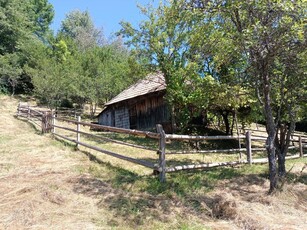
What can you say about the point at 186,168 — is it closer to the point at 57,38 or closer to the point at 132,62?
the point at 132,62

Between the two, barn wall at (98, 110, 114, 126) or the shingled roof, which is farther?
barn wall at (98, 110, 114, 126)

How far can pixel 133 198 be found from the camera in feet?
18.1

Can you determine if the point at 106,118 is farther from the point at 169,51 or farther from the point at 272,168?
the point at 272,168

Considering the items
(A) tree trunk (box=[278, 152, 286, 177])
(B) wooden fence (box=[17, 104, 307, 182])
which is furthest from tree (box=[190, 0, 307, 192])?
(B) wooden fence (box=[17, 104, 307, 182])

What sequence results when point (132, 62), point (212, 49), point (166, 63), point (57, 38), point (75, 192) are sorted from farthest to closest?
point (57, 38), point (132, 62), point (166, 63), point (212, 49), point (75, 192)

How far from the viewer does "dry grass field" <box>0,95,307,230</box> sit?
4.61 metres

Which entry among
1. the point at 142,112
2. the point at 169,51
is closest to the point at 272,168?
the point at 169,51

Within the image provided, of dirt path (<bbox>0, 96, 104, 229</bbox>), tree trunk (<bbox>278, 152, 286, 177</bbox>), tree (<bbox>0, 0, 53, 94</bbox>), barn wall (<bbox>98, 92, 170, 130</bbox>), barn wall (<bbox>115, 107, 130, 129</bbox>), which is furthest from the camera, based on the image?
tree (<bbox>0, 0, 53, 94</bbox>)

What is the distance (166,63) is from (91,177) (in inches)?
350

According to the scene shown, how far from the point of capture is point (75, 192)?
5684 mm

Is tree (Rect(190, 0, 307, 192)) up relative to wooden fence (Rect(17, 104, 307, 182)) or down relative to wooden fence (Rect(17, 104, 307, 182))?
up

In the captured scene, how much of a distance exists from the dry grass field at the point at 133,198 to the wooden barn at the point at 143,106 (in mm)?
9244

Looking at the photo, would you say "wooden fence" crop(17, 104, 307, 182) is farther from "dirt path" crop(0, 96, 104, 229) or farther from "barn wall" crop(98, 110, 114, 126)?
"barn wall" crop(98, 110, 114, 126)

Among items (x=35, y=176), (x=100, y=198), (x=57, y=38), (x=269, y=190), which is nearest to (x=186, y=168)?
(x=269, y=190)
